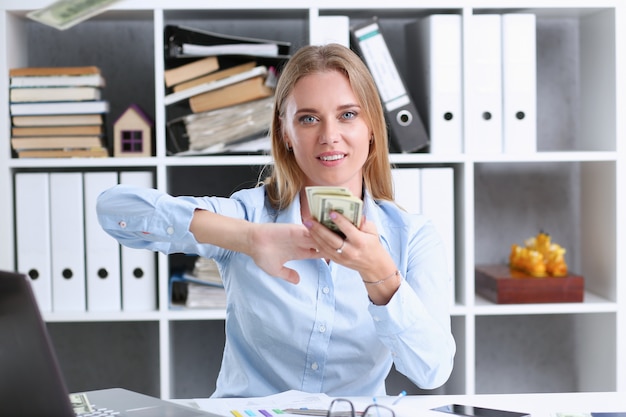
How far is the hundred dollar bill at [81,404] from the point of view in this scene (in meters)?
1.09

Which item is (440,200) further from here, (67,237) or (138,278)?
(67,237)

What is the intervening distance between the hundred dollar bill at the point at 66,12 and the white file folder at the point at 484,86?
134cm

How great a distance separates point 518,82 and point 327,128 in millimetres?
885

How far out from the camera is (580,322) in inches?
97.7

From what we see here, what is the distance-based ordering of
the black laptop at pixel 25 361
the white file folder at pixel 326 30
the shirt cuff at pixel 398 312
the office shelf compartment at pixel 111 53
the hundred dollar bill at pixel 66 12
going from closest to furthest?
1. the black laptop at pixel 25 361
2. the hundred dollar bill at pixel 66 12
3. the shirt cuff at pixel 398 312
4. the white file folder at pixel 326 30
5. the office shelf compartment at pixel 111 53

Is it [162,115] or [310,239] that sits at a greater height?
[162,115]

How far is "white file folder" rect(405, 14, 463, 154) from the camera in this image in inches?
81.5

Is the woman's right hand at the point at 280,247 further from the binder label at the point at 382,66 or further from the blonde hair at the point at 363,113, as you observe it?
the binder label at the point at 382,66

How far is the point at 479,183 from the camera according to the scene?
8.09 feet

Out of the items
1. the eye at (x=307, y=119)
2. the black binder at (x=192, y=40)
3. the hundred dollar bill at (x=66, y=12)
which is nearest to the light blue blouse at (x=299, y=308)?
the eye at (x=307, y=119)

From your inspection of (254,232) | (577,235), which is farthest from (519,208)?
(254,232)

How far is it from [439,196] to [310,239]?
94 centimetres

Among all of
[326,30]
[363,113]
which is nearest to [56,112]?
[326,30]

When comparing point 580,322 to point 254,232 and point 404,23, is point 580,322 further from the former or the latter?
point 254,232
